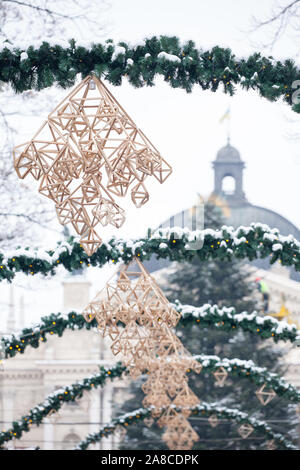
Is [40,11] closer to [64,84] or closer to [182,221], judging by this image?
[64,84]

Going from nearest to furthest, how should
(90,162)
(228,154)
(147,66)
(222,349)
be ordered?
(90,162)
(147,66)
(222,349)
(228,154)

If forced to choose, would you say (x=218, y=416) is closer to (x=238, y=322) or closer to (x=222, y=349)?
(x=238, y=322)

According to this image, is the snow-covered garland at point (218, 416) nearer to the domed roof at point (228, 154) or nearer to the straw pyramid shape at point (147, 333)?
the straw pyramid shape at point (147, 333)

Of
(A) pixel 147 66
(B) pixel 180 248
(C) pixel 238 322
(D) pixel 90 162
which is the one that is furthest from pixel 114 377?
(D) pixel 90 162

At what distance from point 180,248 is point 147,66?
265cm

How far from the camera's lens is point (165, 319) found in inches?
265

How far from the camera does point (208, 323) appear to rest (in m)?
9.05

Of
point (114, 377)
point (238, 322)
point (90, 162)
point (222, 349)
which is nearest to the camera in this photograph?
point (90, 162)

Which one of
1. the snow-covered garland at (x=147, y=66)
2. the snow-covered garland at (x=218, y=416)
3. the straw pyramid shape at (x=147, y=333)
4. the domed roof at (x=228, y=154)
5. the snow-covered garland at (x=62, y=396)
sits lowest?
the snow-covered garland at (x=218, y=416)

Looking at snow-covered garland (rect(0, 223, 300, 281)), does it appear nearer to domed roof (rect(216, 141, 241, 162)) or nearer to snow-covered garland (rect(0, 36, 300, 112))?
snow-covered garland (rect(0, 36, 300, 112))

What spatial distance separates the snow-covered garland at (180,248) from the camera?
7.45 metres

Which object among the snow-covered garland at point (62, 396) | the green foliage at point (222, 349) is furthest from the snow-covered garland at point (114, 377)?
the green foliage at point (222, 349)

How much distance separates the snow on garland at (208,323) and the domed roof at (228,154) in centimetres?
2410

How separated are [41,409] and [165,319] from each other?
4.77m
